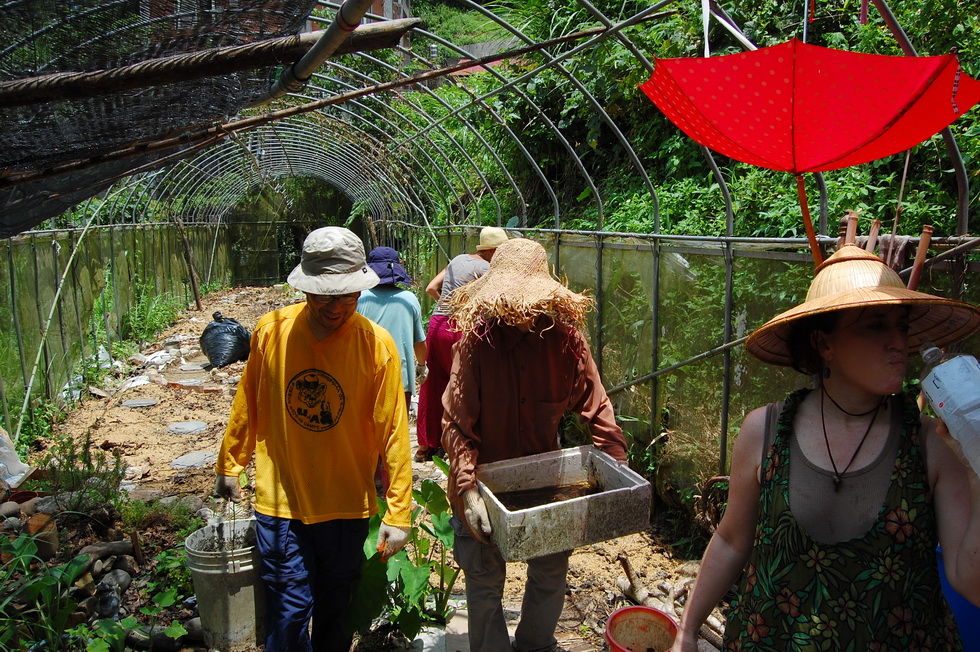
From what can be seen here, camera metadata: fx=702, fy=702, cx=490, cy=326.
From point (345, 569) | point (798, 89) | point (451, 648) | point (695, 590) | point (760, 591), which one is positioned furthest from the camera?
point (451, 648)

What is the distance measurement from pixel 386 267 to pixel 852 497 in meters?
3.95

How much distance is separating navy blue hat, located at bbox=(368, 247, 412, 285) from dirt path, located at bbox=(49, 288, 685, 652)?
1.66 m

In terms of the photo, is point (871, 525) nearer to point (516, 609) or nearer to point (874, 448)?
point (874, 448)

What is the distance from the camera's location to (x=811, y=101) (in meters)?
2.05

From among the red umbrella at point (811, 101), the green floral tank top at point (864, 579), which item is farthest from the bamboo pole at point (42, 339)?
the green floral tank top at point (864, 579)

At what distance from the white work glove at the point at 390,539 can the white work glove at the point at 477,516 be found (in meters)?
0.38

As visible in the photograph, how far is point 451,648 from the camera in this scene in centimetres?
344

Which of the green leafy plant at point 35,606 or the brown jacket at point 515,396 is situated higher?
the brown jacket at point 515,396

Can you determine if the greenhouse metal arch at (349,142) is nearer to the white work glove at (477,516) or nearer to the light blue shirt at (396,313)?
the light blue shirt at (396,313)

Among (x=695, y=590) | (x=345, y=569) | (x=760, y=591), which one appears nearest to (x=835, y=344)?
(x=760, y=591)

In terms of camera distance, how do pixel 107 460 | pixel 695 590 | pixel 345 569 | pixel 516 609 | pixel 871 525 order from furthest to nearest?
1. pixel 107 460
2. pixel 516 609
3. pixel 345 569
4. pixel 695 590
5. pixel 871 525

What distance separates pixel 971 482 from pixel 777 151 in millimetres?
1162

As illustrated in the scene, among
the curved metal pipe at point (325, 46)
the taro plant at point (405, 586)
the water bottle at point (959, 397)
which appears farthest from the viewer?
the taro plant at point (405, 586)

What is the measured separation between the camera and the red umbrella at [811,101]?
1930 millimetres
